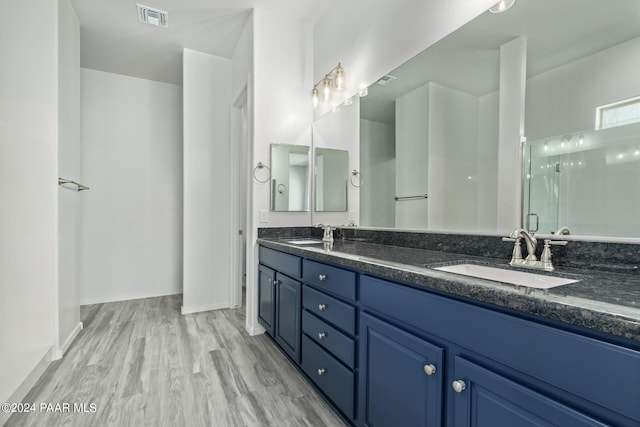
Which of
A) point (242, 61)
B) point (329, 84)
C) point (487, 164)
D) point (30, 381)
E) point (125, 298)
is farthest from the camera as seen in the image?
point (125, 298)

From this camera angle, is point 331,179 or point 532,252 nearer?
point 532,252

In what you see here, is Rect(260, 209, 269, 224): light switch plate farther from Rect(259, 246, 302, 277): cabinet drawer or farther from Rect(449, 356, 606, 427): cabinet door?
Rect(449, 356, 606, 427): cabinet door

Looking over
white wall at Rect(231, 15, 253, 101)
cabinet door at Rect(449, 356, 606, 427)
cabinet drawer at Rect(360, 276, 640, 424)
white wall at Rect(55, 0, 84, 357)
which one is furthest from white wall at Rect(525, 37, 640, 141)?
white wall at Rect(55, 0, 84, 357)

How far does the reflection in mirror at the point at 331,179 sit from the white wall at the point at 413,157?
1.99 ft

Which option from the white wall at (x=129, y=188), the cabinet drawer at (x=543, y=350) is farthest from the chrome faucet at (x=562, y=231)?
the white wall at (x=129, y=188)

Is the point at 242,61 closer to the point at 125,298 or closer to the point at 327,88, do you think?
the point at 327,88

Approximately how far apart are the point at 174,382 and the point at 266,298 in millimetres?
787

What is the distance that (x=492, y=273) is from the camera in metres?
1.17

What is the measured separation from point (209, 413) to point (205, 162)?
2.41 m

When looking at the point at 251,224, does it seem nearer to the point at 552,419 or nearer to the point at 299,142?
the point at 299,142

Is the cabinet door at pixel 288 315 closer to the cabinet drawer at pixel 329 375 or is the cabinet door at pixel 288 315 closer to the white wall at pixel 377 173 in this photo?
the cabinet drawer at pixel 329 375

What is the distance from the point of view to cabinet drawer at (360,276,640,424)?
563 millimetres

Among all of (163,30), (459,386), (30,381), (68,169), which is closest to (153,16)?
(163,30)

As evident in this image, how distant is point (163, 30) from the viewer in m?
2.83
